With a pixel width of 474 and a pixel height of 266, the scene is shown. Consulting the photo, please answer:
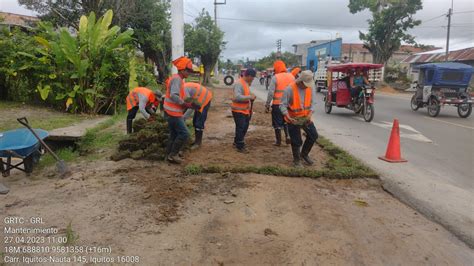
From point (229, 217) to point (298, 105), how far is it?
244cm

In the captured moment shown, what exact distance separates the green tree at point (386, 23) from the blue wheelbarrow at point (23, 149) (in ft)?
106

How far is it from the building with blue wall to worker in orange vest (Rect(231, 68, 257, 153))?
81.3ft

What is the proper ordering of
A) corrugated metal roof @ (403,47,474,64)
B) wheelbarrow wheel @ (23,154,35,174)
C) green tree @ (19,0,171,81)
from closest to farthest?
wheelbarrow wheel @ (23,154,35,174) < green tree @ (19,0,171,81) < corrugated metal roof @ (403,47,474,64)

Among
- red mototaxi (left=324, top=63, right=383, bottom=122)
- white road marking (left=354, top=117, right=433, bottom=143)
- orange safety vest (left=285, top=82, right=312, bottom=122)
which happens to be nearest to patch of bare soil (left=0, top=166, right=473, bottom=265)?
orange safety vest (left=285, top=82, right=312, bottom=122)

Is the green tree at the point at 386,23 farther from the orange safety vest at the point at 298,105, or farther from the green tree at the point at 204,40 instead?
the orange safety vest at the point at 298,105

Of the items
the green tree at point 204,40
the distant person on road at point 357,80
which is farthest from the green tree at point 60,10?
Result: the distant person on road at point 357,80

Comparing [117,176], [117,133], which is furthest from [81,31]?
[117,176]

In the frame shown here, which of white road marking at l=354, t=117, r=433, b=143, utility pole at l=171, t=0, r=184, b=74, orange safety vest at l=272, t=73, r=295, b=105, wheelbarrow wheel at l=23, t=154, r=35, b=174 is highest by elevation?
utility pole at l=171, t=0, r=184, b=74

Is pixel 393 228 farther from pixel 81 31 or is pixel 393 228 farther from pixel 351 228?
pixel 81 31

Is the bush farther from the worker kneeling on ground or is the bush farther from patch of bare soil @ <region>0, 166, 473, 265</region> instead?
the worker kneeling on ground

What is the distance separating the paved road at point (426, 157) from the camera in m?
4.62

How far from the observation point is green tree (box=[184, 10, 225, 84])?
29594 millimetres

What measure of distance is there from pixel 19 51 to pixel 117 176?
7.31 meters

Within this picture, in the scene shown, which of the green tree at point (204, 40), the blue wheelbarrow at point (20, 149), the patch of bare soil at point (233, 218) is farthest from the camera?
the green tree at point (204, 40)
